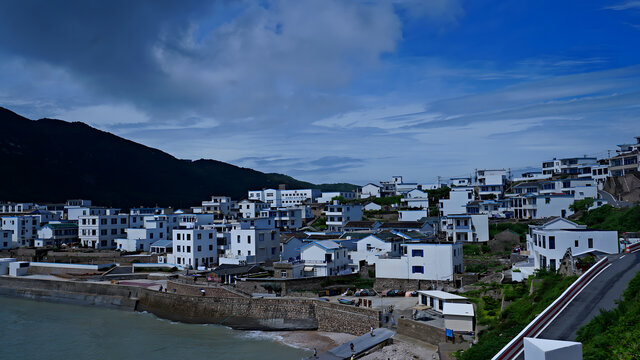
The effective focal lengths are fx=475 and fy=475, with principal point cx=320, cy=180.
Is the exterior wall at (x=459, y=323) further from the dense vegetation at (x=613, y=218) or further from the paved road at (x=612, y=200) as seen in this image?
the paved road at (x=612, y=200)

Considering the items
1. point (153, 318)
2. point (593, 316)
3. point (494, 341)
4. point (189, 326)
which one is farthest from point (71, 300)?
point (593, 316)

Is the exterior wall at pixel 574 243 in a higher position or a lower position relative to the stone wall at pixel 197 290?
higher

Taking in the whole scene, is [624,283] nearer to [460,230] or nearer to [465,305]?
[465,305]

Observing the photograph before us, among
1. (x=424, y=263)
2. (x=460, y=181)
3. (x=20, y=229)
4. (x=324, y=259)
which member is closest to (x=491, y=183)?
(x=460, y=181)

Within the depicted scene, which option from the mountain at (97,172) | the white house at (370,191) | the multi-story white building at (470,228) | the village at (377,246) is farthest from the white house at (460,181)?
the mountain at (97,172)

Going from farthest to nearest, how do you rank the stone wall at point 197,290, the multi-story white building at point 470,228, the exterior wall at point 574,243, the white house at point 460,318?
the multi-story white building at point 470,228 < the stone wall at point 197,290 < the exterior wall at point 574,243 < the white house at point 460,318

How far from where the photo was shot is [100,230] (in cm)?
6116

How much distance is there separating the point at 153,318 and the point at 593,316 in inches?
1197

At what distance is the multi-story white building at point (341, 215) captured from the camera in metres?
58.2

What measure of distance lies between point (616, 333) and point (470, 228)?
33.0 meters

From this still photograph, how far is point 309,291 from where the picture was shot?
34.4m

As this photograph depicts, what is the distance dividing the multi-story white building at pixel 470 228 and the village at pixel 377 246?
94 mm

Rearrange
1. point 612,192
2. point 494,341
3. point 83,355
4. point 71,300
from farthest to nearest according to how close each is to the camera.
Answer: point 612,192, point 71,300, point 83,355, point 494,341

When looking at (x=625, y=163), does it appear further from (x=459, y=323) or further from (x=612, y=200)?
(x=459, y=323)
